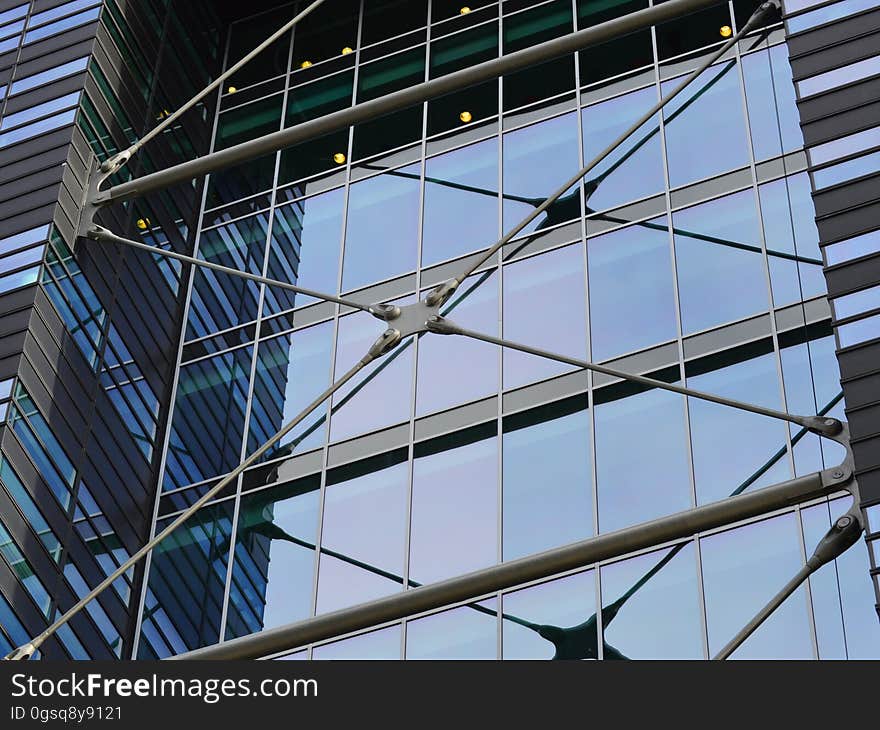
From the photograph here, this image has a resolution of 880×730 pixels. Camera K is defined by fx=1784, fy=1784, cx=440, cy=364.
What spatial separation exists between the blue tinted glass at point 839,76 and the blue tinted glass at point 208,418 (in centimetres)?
1197

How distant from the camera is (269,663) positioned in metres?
15.7

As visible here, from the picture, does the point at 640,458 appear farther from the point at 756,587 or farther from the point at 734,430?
the point at 756,587

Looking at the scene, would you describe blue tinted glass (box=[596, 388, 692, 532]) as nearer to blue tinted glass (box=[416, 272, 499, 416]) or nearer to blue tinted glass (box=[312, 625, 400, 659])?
blue tinted glass (box=[416, 272, 499, 416])

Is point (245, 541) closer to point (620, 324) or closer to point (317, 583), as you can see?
point (317, 583)

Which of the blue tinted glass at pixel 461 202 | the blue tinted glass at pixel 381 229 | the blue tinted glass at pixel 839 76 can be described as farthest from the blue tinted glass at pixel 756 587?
the blue tinted glass at pixel 381 229

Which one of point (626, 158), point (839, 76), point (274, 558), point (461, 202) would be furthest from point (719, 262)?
point (274, 558)

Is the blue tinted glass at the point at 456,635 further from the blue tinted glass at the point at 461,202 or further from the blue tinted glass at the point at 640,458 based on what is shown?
the blue tinted glass at the point at 461,202

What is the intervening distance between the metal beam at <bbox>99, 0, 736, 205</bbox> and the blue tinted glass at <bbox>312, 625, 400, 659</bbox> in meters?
7.41

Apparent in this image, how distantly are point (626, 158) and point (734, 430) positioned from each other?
21.0ft

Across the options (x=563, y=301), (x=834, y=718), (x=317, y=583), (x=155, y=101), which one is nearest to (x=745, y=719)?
(x=834, y=718)

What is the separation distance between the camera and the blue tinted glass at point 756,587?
23594 millimetres

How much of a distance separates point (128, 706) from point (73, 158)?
1640cm

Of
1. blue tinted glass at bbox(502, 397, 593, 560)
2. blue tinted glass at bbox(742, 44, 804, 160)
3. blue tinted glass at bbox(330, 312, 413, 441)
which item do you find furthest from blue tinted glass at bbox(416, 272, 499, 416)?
blue tinted glass at bbox(742, 44, 804, 160)

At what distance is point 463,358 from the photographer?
1164 inches
